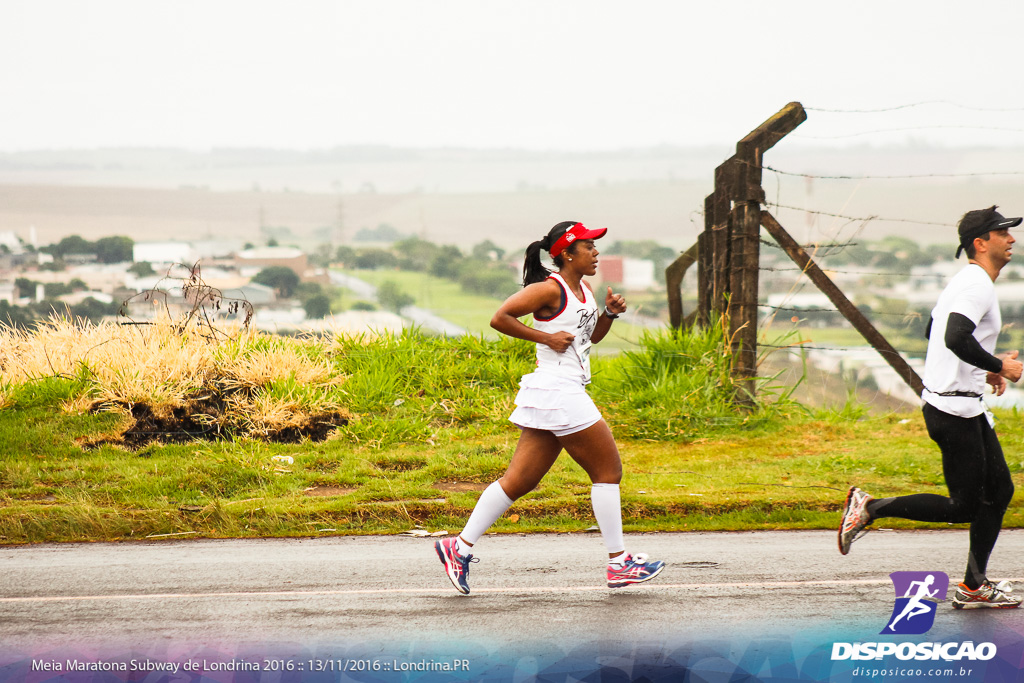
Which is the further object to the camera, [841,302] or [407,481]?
[841,302]

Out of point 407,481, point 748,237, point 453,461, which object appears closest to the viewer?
point 407,481

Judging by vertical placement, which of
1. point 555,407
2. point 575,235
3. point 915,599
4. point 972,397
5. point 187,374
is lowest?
point 915,599

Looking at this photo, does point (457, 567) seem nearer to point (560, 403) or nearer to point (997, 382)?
point (560, 403)

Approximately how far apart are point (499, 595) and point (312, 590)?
1130 millimetres

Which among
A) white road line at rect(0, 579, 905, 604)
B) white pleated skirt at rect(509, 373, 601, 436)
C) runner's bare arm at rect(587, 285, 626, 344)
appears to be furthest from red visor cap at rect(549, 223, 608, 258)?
white road line at rect(0, 579, 905, 604)

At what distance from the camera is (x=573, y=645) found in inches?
177

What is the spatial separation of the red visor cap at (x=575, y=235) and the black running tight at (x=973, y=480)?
79.3 inches

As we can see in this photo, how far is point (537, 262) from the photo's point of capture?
5.31m

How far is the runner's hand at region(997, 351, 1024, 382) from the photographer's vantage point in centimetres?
463

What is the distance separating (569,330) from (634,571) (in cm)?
142

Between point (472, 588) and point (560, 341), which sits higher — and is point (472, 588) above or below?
below

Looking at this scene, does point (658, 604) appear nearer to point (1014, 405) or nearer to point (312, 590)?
point (312, 590)

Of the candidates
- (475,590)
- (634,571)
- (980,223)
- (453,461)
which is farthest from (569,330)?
(453,461)

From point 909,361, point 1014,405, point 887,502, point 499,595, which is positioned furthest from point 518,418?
point 1014,405
